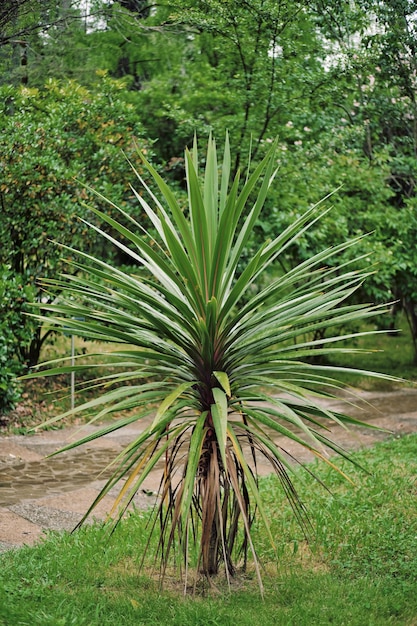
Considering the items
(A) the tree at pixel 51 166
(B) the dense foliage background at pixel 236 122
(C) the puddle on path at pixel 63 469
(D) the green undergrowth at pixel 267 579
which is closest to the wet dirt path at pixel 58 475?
(C) the puddle on path at pixel 63 469

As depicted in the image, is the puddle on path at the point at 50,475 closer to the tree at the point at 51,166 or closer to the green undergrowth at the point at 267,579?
the green undergrowth at the point at 267,579

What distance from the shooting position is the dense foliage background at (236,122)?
27.8 ft

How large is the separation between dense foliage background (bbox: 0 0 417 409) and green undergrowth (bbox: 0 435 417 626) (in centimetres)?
356

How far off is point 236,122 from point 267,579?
7.22 m

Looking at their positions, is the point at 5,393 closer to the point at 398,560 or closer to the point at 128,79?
the point at 398,560

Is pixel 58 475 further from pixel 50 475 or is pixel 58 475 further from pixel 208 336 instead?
pixel 208 336

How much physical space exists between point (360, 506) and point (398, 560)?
0.96 m

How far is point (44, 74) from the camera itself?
38.9 feet

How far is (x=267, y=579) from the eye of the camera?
4094mm

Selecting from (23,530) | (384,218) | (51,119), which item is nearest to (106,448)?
(23,530)

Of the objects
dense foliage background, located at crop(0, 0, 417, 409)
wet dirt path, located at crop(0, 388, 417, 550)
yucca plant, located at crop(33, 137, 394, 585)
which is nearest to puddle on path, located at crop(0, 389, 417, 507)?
wet dirt path, located at crop(0, 388, 417, 550)

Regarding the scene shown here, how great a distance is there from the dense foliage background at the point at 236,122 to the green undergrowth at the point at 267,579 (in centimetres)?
356

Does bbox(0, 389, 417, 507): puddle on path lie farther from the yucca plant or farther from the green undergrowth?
the yucca plant

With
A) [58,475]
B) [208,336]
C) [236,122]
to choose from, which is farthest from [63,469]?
[236,122]
